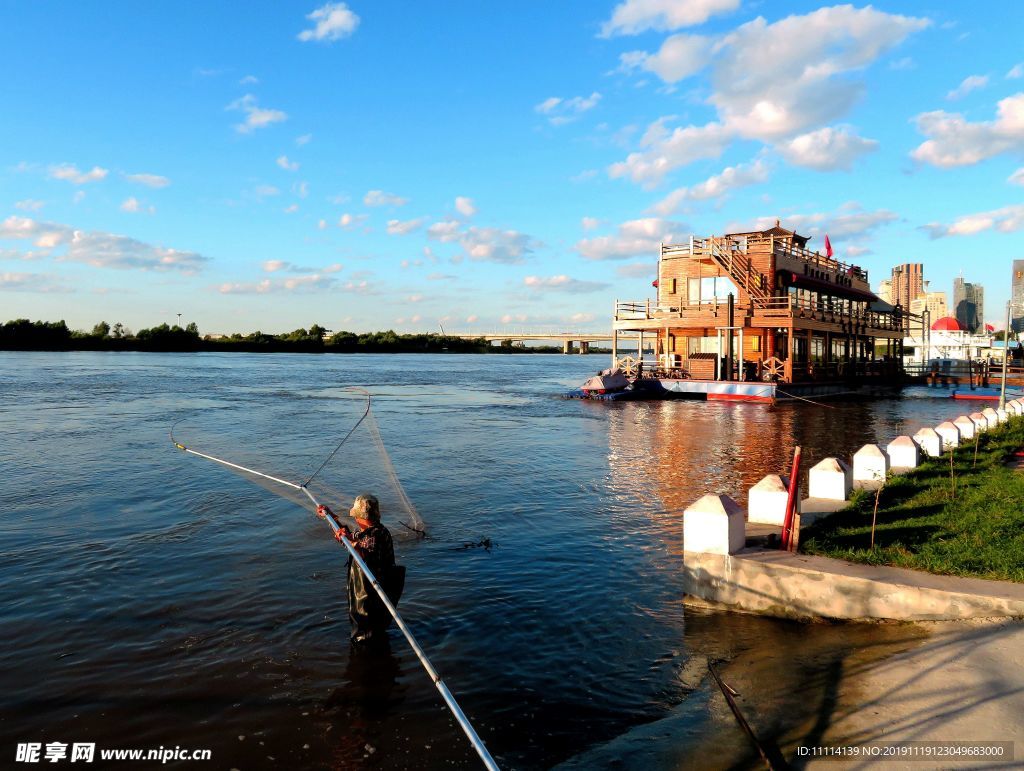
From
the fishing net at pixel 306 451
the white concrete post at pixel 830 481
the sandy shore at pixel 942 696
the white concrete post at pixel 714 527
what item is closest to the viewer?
the sandy shore at pixel 942 696

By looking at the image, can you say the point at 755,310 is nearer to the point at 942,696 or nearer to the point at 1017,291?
the point at 1017,291

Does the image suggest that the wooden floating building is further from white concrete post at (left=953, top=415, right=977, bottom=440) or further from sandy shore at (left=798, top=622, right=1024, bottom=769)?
sandy shore at (left=798, top=622, right=1024, bottom=769)

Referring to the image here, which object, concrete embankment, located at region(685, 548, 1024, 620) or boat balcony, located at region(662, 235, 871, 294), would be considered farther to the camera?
boat balcony, located at region(662, 235, 871, 294)

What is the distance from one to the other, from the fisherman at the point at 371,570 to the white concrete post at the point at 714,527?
3.43m

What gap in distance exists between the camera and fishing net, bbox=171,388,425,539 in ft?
48.1

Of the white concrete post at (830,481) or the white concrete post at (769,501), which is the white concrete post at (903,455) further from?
the white concrete post at (769,501)

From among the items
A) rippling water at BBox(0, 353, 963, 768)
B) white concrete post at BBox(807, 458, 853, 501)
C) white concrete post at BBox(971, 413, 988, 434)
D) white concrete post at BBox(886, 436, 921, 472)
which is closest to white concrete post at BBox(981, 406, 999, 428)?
white concrete post at BBox(971, 413, 988, 434)

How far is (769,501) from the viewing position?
930 cm

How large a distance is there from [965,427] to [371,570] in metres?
17.7

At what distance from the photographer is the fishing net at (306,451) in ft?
48.1

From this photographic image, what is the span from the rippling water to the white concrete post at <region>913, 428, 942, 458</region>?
149 inches

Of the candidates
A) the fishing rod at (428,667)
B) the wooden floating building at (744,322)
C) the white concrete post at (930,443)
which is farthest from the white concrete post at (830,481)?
the wooden floating building at (744,322)

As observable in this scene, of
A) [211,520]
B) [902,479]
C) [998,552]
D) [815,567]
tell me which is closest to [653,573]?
[815,567]

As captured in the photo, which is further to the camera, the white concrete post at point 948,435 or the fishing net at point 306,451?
the white concrete post at point 948,435
